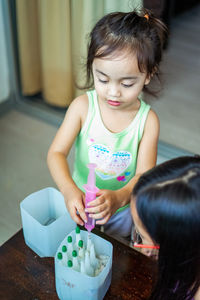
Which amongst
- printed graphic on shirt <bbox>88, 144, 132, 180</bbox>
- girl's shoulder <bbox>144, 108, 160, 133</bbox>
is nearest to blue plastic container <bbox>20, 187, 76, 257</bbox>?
printed graphic on shirt <bbox>88, 144, 132, 180</bbox>

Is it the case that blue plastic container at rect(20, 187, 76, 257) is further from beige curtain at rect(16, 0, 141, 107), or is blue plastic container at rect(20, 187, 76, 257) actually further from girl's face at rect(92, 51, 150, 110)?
beige curtain at rect(16, 0, 141, 107)

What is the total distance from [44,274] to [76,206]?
0.18m

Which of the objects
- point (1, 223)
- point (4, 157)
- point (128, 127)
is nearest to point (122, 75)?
point (128, 127)

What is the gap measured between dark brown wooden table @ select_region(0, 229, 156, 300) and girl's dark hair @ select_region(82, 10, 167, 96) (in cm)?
49

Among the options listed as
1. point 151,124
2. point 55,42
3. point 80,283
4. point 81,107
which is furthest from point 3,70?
point 80,283

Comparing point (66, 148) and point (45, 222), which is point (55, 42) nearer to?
point (66, 148)

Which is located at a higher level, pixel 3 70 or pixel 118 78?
pixel 118 78

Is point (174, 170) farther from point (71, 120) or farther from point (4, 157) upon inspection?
point (4, 157)

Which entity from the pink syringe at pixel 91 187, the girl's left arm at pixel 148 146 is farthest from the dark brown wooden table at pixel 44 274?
the girl's left arm at pixel 148 146

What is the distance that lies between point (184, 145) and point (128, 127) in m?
1.20

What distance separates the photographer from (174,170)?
0.63 meters

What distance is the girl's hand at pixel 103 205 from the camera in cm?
81

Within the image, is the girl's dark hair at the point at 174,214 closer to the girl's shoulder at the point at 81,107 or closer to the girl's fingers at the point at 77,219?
the girl's fingers at the point at 77,219

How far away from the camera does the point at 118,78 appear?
905 millimetres
